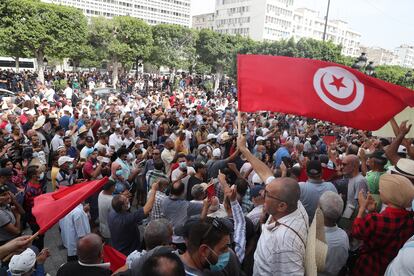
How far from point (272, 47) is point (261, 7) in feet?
138

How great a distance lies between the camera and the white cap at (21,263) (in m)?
2.85

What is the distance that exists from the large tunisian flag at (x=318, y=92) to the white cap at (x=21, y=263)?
2.67 m

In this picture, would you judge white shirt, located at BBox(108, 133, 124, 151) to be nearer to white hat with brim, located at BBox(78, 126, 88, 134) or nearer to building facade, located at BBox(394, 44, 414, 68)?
white hat with brim, located at BBox(78, 126, 88, 134)

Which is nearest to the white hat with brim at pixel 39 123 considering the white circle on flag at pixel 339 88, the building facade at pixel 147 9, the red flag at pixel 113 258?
the red flag at pixel 113 258

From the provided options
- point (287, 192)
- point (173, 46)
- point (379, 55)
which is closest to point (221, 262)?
point (287, 192)

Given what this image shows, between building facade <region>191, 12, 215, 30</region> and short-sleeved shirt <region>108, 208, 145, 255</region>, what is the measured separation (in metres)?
93.5

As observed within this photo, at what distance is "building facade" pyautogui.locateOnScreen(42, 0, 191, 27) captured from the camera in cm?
7463

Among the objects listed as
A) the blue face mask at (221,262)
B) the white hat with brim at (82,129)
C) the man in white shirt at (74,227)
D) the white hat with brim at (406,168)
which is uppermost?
the white hat with brim at (406,168)

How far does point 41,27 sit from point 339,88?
29.6 metres

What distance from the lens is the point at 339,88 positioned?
413 centimetres

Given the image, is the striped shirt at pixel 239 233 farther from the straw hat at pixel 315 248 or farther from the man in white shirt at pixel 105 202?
the man in white shirt at pixel 105 202

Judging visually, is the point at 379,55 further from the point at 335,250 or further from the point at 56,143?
the point at 335,250

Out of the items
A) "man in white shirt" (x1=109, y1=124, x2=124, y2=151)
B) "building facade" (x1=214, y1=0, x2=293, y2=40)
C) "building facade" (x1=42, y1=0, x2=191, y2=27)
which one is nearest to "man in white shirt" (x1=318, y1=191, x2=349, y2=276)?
"man in white shirt" (x1=109, y1=124, x2=124, y2=151)

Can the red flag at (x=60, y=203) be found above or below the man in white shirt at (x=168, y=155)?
above
